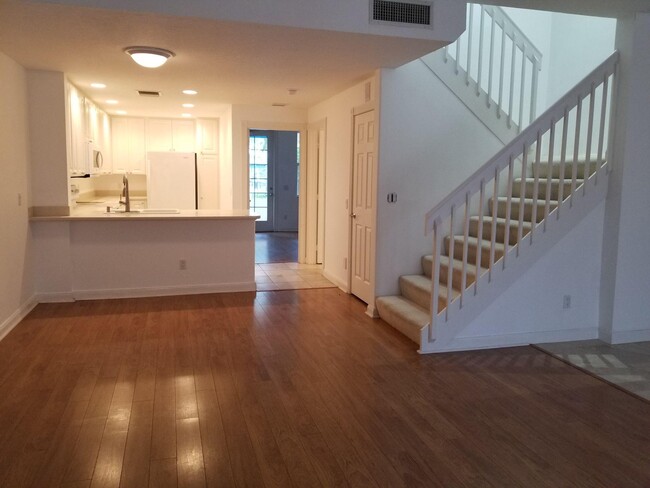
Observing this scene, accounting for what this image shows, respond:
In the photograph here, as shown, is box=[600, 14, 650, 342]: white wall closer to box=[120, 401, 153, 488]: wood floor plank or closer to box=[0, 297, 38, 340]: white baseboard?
box=[120, 401, 153, 488]: wood floor plank

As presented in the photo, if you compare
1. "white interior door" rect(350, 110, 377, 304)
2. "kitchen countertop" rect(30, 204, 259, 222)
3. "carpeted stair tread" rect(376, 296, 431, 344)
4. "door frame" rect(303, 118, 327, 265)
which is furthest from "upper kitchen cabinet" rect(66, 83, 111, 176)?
"carpeted stair tread" rect(376, 296, 431, 344)

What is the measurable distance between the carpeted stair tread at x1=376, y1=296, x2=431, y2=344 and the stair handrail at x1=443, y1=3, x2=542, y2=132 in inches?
85.1

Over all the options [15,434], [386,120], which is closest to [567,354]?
[386,120]

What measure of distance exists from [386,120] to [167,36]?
6.75 feet

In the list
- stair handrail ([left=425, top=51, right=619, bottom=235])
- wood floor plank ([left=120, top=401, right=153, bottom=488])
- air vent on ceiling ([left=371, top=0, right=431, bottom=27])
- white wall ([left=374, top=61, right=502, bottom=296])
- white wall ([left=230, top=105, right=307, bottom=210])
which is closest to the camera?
wood floor plank ([left=120, top=401, right=153, bottom=488])

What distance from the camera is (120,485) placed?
2256 mm

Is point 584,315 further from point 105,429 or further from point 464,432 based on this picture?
point 105,429

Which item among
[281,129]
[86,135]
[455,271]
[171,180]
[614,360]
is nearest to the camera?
[614,360]

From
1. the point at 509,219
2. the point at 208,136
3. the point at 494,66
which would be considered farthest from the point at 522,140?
the point at 208,136

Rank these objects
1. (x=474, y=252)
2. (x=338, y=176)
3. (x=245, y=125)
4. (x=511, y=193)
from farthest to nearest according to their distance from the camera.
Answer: (x=245, y=125)
(x=338, y=176)
(x=474, y=252)
(x=511, y=193)

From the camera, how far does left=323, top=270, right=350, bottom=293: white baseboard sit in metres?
6.02

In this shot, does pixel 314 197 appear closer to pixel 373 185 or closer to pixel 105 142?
pixel 373 185

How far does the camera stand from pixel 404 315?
4445 millimetres

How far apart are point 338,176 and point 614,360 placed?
3.48 meters
